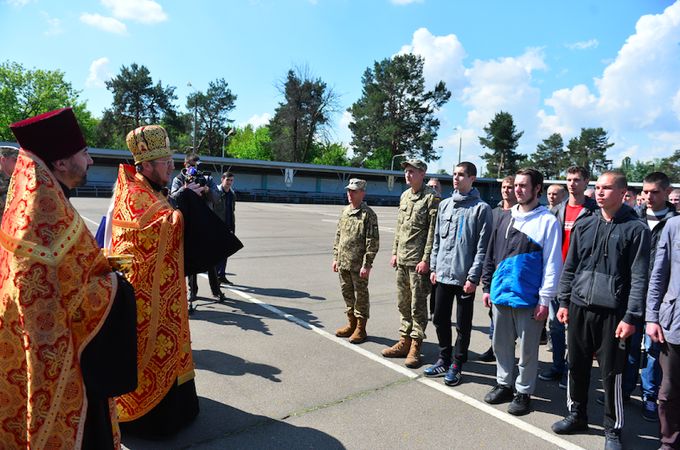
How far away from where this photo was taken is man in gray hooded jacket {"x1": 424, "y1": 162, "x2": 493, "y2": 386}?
4.31 m

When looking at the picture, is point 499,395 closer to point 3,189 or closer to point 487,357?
point 487,357

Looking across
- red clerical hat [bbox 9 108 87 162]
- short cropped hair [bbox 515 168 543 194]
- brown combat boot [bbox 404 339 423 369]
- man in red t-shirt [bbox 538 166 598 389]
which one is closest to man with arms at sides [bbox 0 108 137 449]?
red clerical hat [bbox 9 108 87 162]

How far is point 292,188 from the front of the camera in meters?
43.9

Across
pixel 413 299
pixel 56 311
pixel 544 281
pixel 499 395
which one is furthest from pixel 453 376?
pixel 56 311

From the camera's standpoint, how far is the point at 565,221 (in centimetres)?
520

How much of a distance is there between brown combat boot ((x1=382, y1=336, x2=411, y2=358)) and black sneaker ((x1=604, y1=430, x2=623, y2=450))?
212 cm

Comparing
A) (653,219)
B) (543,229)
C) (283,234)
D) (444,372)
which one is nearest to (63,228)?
(543,229)

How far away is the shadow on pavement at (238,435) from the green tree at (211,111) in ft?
206

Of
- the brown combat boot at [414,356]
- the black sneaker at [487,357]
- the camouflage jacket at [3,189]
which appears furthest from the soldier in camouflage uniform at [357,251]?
the camouflage jacket at [3,189]

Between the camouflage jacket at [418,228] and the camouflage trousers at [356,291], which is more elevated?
the camouflage jacket at [418,228]

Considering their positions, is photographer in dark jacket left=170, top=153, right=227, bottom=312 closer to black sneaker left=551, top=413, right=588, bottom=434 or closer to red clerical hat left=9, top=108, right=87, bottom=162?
red clerical hat left=9, top=108, right=87, bottom=162

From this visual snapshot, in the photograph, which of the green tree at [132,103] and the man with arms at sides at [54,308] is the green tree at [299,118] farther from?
the man with arms at sides at [54,308]

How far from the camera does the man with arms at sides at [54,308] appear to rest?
1.86 meters

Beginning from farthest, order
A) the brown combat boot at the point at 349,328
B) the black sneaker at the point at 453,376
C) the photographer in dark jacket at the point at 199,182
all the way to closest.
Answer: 1. the brown combat boot at the point at 349,328
2. the photographer in dark jacket at the point at 199,182
3. the black sneaker at the point at 453,376
